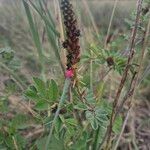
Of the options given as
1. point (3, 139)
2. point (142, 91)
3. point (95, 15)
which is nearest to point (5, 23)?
point (95, 15)

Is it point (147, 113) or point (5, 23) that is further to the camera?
point (5, 23)

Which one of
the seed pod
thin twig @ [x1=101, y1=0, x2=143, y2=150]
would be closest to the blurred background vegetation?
thin twig @ [x1=101, y1=0, x2=143, y2=150]

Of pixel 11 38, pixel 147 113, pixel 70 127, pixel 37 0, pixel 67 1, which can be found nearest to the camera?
pixel 67 1

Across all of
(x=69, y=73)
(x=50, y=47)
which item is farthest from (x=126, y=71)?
(x=50, y=47)

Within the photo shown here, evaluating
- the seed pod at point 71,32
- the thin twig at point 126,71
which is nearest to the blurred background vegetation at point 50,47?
the thin twig at point 126,71

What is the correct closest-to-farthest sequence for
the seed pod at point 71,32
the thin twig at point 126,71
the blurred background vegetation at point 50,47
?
the seed pod at point 71,32, the thin twig at point 126,71, the blurred background vegetation at point 50,47

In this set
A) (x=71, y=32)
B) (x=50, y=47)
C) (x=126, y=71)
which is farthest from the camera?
(x=50, y=47)

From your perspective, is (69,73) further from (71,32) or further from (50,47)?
(50,47)

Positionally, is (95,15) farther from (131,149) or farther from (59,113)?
(59,113)

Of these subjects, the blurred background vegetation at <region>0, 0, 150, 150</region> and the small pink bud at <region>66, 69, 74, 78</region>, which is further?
the blurred background vegetation at <region>0, 0, 150, 150</region>

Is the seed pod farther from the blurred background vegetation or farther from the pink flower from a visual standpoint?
the blurred background vegetation

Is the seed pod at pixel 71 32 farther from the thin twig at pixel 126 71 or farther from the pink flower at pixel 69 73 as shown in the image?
the thin twig at pixel 126 71
